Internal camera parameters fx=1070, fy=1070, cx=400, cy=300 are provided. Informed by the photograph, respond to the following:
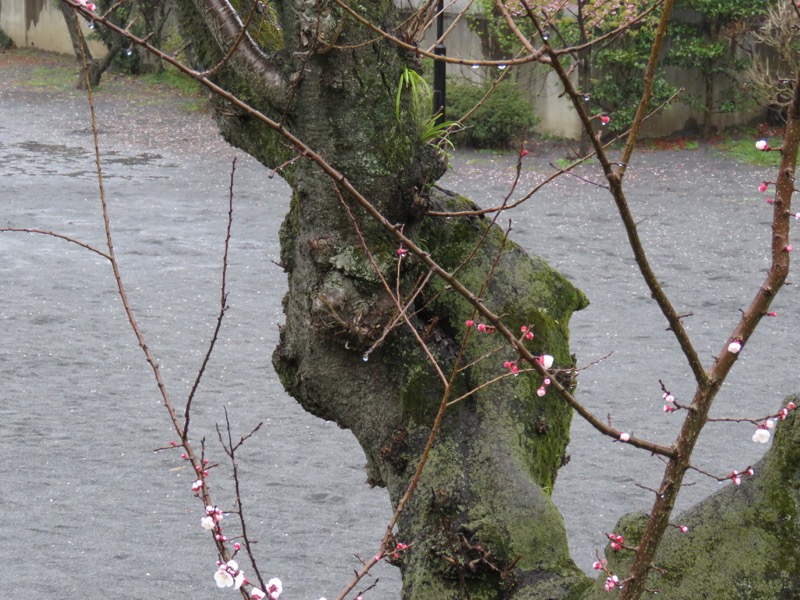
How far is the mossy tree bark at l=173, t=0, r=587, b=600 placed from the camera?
339cm

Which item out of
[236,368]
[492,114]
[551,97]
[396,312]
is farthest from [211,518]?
[551,97]

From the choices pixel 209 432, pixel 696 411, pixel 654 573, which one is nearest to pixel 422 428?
pixel 654 573

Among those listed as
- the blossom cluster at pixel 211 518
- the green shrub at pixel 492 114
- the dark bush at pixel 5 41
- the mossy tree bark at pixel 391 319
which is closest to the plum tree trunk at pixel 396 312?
the mossy tree bark at pixel 391 319

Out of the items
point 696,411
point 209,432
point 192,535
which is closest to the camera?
point 696,411

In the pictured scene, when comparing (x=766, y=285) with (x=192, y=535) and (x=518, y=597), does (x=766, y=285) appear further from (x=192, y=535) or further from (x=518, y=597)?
(x=192, y=535)

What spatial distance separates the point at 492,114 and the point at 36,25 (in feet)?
72.9

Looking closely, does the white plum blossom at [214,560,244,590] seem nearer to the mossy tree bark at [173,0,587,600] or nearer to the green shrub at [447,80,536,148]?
the mossy tree bark at [173,0,587,600]

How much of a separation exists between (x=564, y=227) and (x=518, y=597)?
11611 millimetres

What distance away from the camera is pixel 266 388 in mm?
8945

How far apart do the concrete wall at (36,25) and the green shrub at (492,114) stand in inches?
664

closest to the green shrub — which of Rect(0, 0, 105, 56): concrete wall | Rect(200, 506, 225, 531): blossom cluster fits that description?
Rect(0, 0, 105, 56): concrete wall

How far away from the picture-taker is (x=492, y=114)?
66.7ft

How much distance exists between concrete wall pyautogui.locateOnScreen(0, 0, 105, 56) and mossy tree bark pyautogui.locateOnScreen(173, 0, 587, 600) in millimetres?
32045

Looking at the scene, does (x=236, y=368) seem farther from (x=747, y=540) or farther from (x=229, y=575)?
(x=229, y=575)
